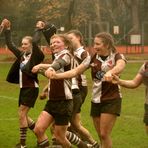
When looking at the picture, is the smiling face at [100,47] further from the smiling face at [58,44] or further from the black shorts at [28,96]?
the black shorts at [28,96]

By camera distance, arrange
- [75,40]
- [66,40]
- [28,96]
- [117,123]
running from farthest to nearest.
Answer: [117,123] < [75,40] < [28,96] < [66,40]

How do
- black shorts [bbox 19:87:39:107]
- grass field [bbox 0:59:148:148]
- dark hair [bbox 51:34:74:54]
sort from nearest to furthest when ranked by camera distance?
dark hair [bbox 51:34:74:54], black shorts [bbox 19:87:39:107], grass field [bbox 0:59:148:148]

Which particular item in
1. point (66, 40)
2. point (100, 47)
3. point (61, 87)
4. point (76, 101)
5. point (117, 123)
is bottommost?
point (117, 123)

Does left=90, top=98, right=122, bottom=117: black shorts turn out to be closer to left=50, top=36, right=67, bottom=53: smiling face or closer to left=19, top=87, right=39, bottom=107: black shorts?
left=50, top=36, right=67, bottom=53: smiling face

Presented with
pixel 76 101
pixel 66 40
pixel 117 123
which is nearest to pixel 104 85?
pixel 66 40

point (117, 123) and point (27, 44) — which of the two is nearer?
point (27, 44)

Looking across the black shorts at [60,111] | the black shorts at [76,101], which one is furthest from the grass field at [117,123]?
the black shorts at [60,111]

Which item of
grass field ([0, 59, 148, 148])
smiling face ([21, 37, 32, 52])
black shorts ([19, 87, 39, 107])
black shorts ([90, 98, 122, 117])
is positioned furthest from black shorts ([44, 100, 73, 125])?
grass field ([0, 59, 148, 148])

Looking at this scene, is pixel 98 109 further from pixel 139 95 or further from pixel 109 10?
pixel 109 10

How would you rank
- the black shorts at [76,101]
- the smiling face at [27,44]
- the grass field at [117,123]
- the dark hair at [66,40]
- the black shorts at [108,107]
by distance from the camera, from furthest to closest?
the grass field at [117,123] → the smiling face at [27,44] → the black shorts at [76,101] → the dark hair at [66,40] → the black shorts at [108,107]

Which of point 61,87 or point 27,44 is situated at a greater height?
point 27,44

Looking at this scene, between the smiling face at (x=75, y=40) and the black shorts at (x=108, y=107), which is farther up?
the smiling face at (x=75, y=40)

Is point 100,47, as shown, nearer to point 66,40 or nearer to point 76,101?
point 66,40

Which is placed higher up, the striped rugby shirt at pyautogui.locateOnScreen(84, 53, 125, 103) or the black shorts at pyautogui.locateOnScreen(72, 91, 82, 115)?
the striped rugby shirt at pyautogui.locateOnScreen(84, 53, 125, 103)
